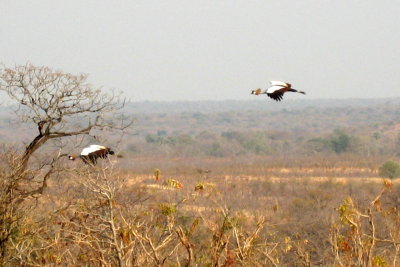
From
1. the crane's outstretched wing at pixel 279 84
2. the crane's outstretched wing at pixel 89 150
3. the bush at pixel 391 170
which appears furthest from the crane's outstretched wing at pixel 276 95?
the bush at pixel 391 170

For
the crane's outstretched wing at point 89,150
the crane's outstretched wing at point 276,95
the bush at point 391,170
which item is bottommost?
the bush at point 391,170

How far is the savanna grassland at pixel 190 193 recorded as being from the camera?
652 cm

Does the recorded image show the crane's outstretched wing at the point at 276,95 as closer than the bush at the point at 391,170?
Yes

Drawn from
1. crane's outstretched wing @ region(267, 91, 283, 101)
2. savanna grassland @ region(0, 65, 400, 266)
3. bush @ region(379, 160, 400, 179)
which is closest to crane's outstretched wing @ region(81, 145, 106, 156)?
savanna grassland @ region(0, 65, 400, 266)

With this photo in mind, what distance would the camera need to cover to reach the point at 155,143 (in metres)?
76.7

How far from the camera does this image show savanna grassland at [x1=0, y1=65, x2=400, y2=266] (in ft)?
21.4

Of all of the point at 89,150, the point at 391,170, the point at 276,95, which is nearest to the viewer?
the point at 276,95

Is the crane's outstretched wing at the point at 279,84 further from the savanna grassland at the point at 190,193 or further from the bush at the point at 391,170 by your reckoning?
the bush at the point at 391,170

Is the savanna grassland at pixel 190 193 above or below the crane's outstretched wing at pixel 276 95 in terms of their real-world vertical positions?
below

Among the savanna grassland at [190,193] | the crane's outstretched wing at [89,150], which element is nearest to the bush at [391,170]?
the savanna grassland at [190,193]

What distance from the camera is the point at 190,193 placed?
705cm

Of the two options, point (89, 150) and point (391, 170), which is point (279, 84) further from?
point (391, 170)

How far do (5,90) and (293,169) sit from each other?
3934cm

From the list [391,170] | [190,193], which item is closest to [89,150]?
[190,193]
